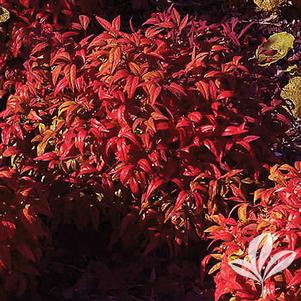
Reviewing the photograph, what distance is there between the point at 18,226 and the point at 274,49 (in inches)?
77.4

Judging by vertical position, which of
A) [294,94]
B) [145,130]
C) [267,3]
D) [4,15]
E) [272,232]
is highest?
[4,15]

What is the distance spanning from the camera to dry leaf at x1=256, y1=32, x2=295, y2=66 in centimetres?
424

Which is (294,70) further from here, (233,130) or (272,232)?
(272,232)

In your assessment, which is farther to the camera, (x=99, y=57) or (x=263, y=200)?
(x=99, y=57)

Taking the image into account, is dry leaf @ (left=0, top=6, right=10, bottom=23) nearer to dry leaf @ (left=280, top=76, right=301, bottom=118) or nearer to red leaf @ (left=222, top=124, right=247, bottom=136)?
A: red leaf @ (left=222, top=124, right=247, bottom=136)

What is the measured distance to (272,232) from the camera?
111 inches

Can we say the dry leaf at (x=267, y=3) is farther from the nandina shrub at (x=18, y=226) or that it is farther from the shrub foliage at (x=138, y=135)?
the nandina shrub at (x=18, y=226)

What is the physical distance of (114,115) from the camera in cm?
337

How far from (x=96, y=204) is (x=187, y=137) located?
542 millimetres

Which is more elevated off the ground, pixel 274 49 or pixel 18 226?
pixel 274 49

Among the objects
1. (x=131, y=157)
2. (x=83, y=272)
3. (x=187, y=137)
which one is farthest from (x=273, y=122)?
(x=83, y=272)


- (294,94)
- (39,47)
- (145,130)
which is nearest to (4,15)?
(39,47)

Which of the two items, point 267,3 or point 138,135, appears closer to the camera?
point 138,135

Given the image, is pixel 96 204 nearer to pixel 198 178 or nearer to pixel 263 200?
pixel 198 178
